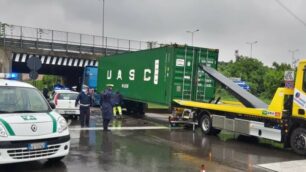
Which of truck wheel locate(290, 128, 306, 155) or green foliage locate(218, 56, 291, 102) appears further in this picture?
green foliage locate(218, 56, 291, 102)

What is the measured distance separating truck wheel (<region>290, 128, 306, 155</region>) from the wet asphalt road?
229mm

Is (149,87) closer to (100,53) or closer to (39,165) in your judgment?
(39,165)

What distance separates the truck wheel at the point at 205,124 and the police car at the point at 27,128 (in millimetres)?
7887

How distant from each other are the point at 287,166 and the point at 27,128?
605 cm

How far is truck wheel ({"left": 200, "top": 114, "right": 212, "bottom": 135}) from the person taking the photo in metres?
16.1

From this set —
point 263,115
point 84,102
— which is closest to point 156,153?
point 263,115

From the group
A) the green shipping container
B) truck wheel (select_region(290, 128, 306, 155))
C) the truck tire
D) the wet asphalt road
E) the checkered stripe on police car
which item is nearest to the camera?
the wet asphalt road

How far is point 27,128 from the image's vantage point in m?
8.09

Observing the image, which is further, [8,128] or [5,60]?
[5,60]

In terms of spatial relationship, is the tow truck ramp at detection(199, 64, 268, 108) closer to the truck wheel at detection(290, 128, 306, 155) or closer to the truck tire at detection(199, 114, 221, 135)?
the truck tire at detection(199, 114, 221, 135)

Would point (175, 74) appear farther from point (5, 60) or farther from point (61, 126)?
point (5, 60)

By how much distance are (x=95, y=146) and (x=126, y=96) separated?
1081 centimetres

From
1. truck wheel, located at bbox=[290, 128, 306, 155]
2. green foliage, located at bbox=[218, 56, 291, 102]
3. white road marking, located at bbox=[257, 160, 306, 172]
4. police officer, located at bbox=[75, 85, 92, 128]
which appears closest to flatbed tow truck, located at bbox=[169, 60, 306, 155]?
truck wheel, located at bbox=[290, 128, 306, 155]

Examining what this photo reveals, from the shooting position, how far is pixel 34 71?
72.5ft
